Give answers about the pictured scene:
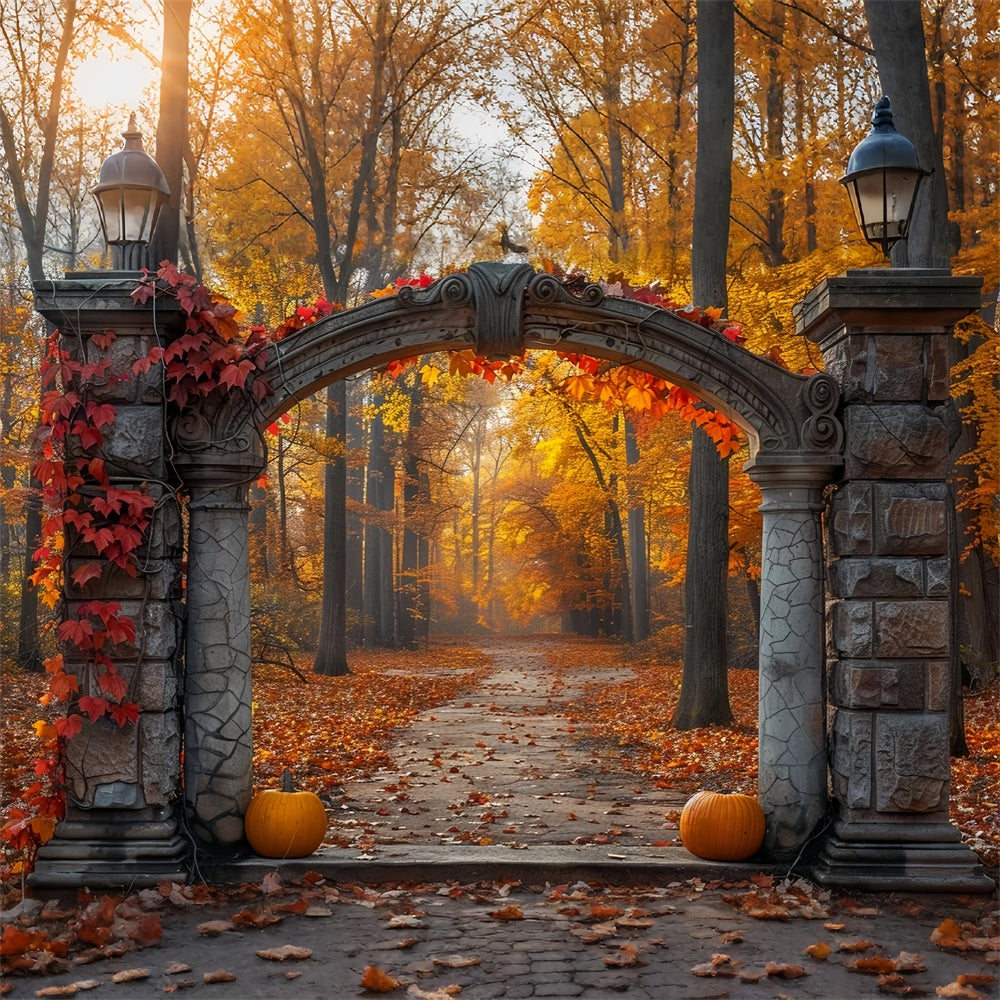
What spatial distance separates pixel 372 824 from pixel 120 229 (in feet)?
13.7

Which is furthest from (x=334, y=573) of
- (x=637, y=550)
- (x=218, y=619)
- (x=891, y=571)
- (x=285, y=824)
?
(x=891, y=571)

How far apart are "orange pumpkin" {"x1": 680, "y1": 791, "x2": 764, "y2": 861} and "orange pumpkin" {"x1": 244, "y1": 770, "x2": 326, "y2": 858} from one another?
214cm

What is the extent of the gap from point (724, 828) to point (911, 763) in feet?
3.65

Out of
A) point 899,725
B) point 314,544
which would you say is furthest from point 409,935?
point 314,544

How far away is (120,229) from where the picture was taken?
6020mm

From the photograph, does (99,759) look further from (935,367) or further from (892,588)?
(935,367)

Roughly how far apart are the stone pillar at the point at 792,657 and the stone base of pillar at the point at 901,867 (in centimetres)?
27

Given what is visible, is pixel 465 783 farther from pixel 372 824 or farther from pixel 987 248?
pixel 987 248

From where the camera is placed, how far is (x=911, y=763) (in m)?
5.80

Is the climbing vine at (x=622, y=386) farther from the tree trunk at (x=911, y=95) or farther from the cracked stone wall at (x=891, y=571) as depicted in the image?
the tree trunk at (x=911, y=95)

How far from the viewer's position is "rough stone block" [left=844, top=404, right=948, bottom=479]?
5980 millimetres

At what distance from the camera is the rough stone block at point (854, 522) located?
19.5 feet

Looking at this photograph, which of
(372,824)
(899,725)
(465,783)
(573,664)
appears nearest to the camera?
(899,725)

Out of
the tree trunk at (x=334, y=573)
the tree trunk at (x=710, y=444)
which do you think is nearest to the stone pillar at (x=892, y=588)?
the tree trunk at (x=710, y=444)
